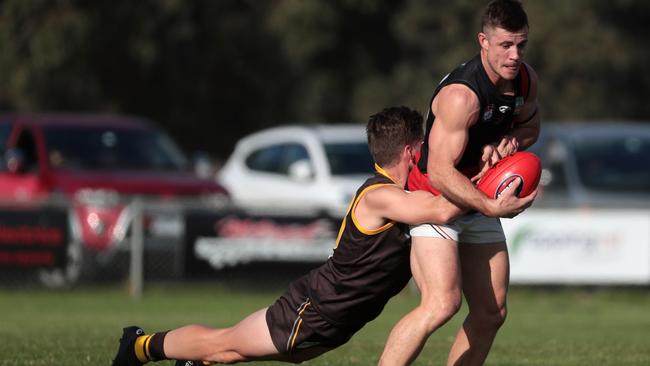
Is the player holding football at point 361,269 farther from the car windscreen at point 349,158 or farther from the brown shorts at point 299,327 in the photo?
the car windscreen at point 349,158

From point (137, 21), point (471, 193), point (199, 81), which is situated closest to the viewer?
point (471, 193)

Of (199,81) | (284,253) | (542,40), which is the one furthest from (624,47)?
(284,253)

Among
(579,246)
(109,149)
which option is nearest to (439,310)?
(579,246)

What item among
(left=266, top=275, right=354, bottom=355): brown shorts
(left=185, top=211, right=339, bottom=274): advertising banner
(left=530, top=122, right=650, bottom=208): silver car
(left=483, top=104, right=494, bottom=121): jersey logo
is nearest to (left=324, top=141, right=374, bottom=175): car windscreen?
(left=185, top=211, right=339, bottom=274): advertising banner

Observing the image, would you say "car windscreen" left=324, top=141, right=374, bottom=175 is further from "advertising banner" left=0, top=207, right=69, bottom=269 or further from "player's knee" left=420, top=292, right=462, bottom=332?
"player's knee" left=420, top=292, right=462, bottom=332

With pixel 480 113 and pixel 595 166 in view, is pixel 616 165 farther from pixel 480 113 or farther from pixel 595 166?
pixel 480 113

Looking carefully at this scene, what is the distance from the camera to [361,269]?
757 cm

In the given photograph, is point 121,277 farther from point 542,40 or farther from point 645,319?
point 542,40

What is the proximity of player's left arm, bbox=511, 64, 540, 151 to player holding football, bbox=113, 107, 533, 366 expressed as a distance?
0.77m

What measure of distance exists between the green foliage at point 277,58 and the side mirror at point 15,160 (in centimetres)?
1389

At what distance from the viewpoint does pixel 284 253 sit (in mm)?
18062

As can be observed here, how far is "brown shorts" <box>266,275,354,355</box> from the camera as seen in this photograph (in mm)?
7621

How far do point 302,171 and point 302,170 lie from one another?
0.01 m

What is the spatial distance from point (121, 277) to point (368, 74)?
2374 cm
